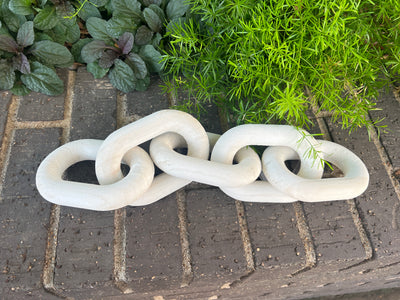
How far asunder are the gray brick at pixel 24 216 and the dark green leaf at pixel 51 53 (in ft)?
0.66

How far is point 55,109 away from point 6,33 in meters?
0.25

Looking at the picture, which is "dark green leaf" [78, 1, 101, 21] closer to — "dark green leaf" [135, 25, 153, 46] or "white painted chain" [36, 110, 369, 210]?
"dark green leaf" [135, 25, 153, 46]

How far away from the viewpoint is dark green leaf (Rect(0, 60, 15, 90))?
93 centimetres

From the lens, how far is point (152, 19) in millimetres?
972

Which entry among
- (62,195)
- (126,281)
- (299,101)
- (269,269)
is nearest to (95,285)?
(126,281)

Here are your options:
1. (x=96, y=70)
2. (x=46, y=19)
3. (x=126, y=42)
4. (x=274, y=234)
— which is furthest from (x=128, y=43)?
(x=274, y=234)

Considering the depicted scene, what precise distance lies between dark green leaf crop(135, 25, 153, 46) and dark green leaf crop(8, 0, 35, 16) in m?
0.29

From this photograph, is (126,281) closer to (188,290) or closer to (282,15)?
(188,290)

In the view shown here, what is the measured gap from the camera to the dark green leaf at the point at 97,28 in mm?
981

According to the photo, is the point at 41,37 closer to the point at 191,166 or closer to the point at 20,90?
the point at 20,90

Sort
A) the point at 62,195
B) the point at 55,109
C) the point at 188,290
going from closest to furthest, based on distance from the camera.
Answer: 1. the point at 62,195
2. the point at 188,290
3. the point at 55,109

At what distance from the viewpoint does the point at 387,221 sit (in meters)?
0.82

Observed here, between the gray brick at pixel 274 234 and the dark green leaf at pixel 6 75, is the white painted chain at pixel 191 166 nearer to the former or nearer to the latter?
the gray brick at pixel 274 234

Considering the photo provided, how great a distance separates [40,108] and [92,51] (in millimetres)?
207
